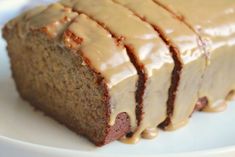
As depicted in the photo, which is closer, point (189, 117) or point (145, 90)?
point (145, 90)

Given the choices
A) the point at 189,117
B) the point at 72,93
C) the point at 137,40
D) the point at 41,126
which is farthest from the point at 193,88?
the point at 41,126

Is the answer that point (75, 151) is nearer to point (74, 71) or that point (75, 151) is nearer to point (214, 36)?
point (74, 71)

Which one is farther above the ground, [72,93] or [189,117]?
[72,93]

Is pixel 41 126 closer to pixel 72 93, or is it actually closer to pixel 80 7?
pixel 72 93

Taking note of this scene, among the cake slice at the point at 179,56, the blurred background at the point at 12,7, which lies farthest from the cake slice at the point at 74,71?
the blurred background at the point at 12,7

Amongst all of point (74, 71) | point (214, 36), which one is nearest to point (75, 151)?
point (74, 71)

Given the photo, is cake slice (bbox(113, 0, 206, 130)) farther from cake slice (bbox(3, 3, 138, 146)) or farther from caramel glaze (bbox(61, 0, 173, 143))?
cake slice (bbox(3, 3, 138, 146))
